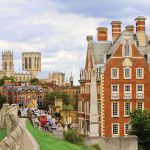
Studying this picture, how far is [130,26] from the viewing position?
7038 centimetres

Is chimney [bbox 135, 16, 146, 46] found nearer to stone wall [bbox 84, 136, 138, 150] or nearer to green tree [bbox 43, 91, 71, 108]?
stone wall [bbox 84, 136, 138, 150]

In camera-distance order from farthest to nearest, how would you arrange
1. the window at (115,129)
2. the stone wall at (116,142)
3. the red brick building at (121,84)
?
the red brick building at (121,84), the window at (115,129), the stone wall at (116,142)

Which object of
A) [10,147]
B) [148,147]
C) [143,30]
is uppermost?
[143,30]

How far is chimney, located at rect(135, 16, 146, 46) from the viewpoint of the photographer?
67.4 meters

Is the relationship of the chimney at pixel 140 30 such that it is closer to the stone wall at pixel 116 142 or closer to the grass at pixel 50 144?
the stone wall at pixel 116 142

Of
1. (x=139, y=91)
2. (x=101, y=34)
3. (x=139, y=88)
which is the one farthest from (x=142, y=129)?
(x=101, y=34)

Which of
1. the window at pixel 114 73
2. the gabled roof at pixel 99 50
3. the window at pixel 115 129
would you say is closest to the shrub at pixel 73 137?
the window at pixel 115 129

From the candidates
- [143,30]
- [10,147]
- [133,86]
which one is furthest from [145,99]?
[10,147]

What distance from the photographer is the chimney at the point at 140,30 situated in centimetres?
6744

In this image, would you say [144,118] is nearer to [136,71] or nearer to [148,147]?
[148,147]

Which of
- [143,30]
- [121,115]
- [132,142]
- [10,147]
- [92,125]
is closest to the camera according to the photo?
[10,147]

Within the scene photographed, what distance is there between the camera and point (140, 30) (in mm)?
68188

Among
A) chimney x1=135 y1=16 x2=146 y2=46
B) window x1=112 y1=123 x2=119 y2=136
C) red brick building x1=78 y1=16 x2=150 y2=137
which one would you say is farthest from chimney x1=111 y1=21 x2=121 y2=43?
window x1=112 y1=123 x2=119 y2=136

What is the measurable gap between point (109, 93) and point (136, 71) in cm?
387
